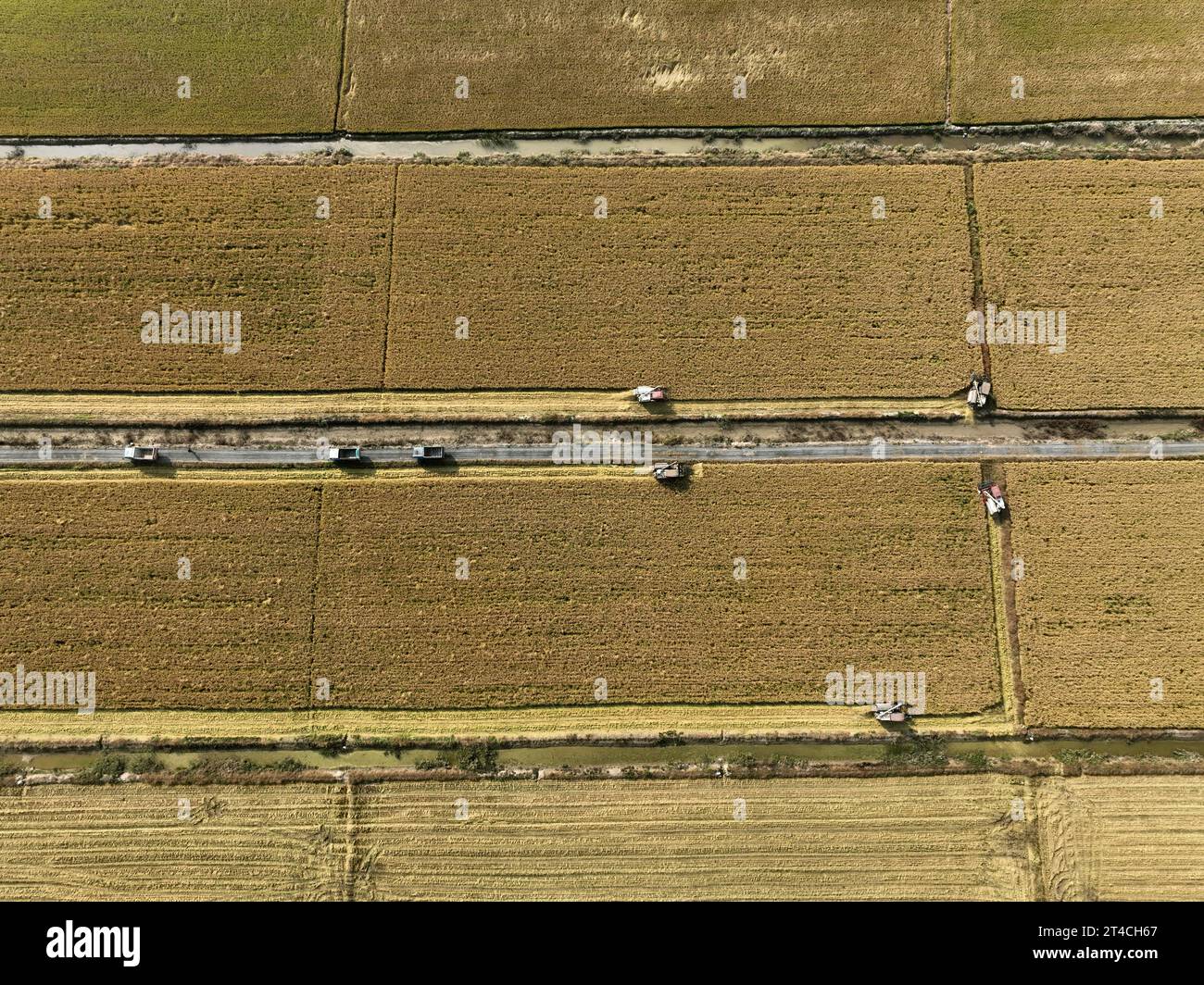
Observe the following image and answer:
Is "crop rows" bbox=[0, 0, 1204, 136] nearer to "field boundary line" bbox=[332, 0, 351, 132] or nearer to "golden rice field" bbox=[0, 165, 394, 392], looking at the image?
"field boundary line" bbox=[332, 0, 351, 132]

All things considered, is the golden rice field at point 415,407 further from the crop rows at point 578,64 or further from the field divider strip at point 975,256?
the crop rows at point 578,64

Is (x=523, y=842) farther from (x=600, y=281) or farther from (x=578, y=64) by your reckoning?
(x=578, y=64)

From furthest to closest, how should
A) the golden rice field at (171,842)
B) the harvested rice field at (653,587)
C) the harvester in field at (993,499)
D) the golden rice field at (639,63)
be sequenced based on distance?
the golden rice field at (639,63)
the harvester in field at (993,499)
the harvested rice field at (653,587)
the golden rice field at (171,842)

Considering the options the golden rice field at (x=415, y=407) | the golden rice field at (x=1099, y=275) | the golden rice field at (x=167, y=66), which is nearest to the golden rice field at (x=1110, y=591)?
the golden rice field at (x=1099, y=275)

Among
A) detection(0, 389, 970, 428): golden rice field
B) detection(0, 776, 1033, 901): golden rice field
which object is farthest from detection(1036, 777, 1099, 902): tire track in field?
detection(0, 389, 970, 428): golden rice field

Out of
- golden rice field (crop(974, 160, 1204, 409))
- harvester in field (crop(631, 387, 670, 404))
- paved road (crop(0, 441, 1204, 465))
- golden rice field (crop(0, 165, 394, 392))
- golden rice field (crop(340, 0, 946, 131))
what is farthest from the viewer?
golden rice field (crop(340, 0, 946, 131))

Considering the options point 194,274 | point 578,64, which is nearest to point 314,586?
point 194,274
